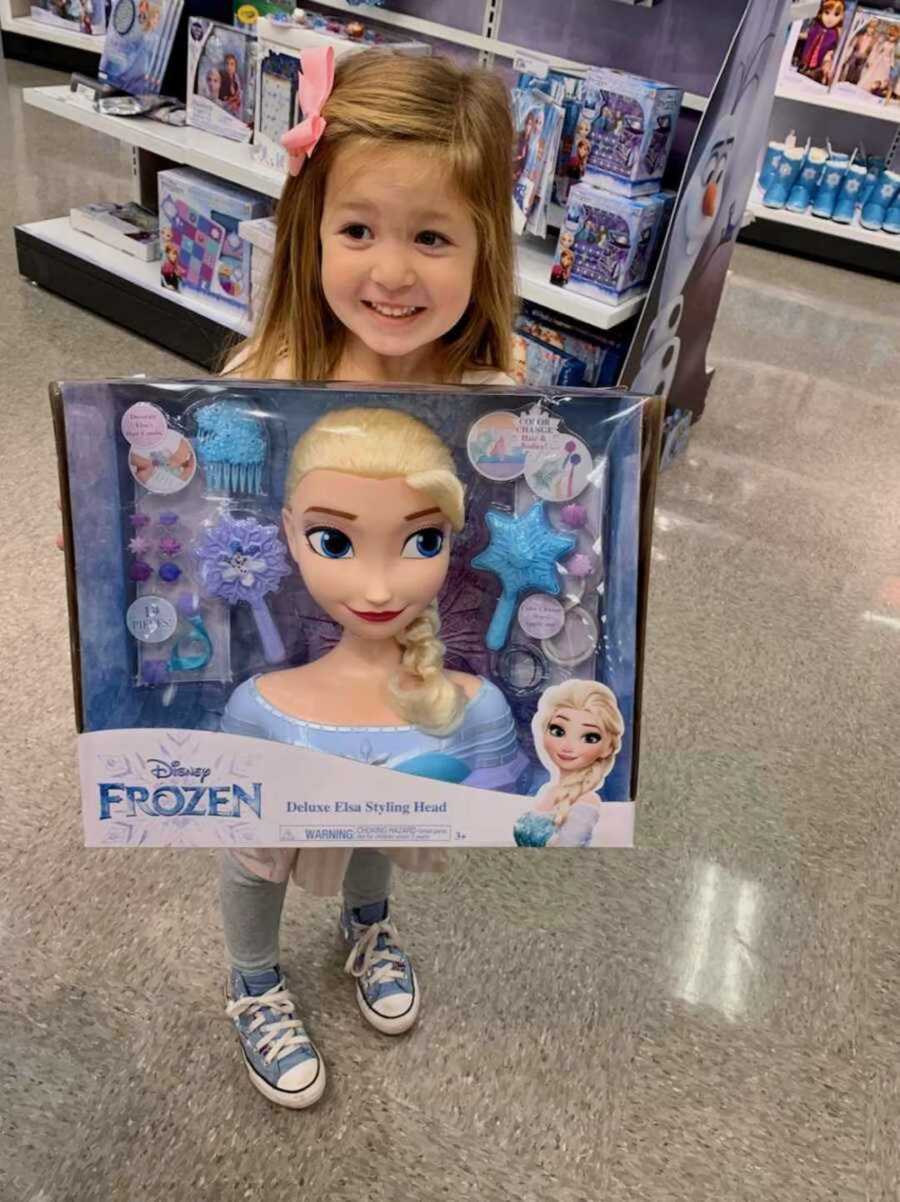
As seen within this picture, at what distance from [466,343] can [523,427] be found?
0.15 m

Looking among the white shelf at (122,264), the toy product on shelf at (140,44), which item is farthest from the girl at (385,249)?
the toy product on shelf at (140,44)

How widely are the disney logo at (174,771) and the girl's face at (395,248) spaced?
0.39m

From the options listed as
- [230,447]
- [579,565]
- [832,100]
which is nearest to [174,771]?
[230,447]

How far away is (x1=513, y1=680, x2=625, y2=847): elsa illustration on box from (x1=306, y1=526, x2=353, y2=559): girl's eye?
0.70 feet

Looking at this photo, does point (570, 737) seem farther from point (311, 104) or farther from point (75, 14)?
point (75, 14)

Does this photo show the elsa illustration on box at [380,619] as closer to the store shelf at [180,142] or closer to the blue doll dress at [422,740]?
the blue doll dress at [422,740]

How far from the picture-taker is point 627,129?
202 centimetres

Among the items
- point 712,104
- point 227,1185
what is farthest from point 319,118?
point 712,104

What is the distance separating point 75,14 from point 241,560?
5402mm

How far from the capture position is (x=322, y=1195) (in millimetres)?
1157

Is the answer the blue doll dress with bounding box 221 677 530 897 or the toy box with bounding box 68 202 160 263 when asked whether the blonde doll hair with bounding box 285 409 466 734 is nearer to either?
the blue doll dress with bounding box 221 677 530 897

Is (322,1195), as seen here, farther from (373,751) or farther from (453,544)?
(453,544)

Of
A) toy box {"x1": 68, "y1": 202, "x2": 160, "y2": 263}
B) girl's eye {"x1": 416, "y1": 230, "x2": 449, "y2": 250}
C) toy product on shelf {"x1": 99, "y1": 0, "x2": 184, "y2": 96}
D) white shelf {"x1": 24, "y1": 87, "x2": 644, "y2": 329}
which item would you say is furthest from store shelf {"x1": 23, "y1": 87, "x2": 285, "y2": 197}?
girl's eye {"x1": 416, "y1": 230, "x2": 449, "y2": 250}

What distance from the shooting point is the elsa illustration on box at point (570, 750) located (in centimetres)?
89
